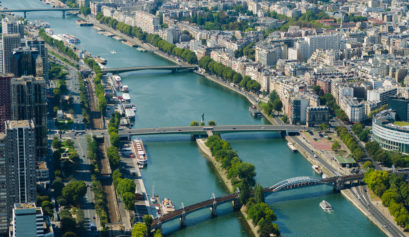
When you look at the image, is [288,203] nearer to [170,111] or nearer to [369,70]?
[170,111]

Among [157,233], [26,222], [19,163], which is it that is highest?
[19,163]

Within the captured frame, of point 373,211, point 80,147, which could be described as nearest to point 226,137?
point 80,147

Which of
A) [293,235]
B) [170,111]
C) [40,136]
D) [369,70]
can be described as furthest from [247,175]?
[369,70]

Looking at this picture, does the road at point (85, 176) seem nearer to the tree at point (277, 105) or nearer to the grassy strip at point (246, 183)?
the grassy strip at point (246, 183)

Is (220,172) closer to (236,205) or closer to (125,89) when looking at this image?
(236,205)

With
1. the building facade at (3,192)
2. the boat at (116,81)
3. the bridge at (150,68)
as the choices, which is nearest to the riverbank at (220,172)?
the building facade at (3,192)

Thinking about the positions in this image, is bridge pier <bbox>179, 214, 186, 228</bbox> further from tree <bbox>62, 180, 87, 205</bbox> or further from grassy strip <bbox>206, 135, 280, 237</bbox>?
tree <bbox>62, 180, 87, 205</bbox>
